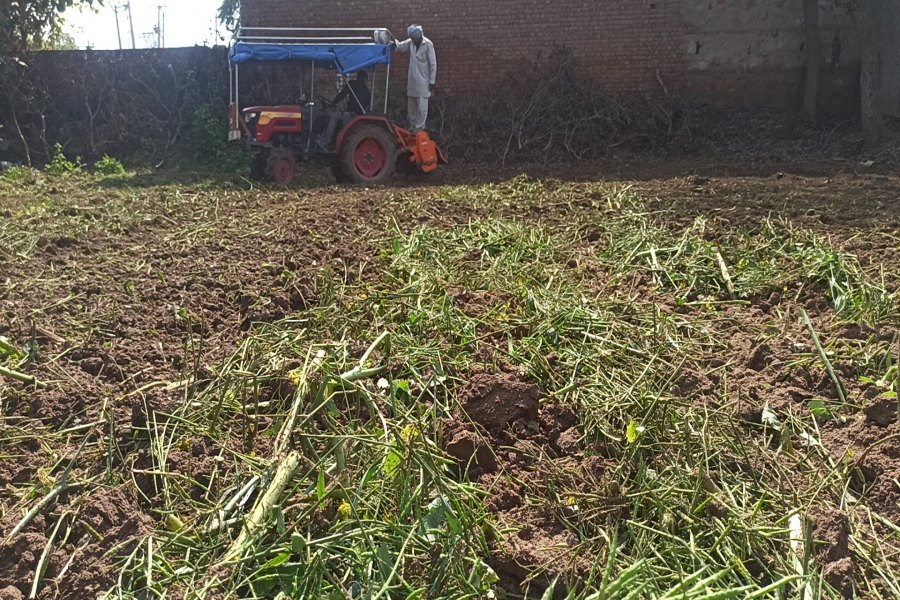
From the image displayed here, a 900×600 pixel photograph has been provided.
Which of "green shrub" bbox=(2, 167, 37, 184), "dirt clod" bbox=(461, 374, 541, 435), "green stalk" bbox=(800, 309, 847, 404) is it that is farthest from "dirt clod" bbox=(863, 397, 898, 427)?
"green shrub" bbox=(2, 167, 37, 184)

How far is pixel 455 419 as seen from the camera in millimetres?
2920

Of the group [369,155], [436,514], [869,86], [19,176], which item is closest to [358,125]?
[369,155]

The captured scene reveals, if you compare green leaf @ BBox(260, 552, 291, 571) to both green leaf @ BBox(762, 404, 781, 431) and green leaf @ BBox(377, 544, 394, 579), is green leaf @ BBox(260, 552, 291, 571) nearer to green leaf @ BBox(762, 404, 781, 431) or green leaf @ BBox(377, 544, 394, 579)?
green leaf @ BBox(377, 544, 394, 579)

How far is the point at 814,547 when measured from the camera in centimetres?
223

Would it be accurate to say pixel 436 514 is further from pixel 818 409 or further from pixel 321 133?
pixel 321 133

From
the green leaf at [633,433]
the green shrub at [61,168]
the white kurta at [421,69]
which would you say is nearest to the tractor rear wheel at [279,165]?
the white kurta at [421,69]

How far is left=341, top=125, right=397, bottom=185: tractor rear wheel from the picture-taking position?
30.3 feet

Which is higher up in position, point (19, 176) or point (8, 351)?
point (8, 351)

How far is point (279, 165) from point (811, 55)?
999 cm

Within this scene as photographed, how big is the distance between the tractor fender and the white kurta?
6.75 feet

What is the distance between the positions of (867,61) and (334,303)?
11024 millimetres

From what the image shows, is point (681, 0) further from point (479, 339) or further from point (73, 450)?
point (73, 450)

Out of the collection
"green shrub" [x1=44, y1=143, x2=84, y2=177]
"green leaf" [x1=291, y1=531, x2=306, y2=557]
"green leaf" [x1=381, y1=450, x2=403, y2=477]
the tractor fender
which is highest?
the tractor fender

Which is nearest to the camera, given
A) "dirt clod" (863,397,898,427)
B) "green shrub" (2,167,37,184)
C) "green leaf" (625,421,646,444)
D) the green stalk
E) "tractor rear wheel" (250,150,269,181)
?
"green leaf" (625,421,646,444)
